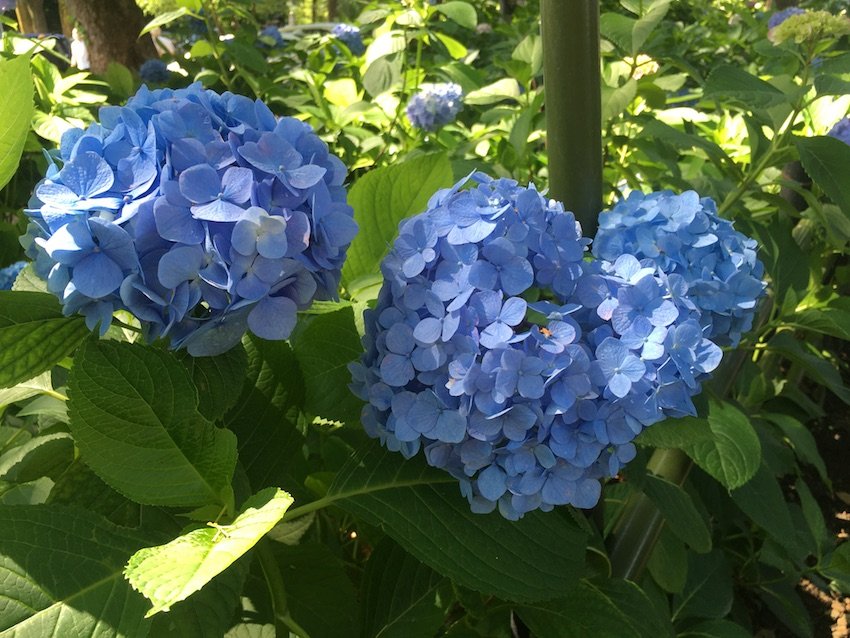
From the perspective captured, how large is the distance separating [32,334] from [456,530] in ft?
1.49

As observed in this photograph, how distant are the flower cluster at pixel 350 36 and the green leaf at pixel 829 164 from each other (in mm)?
2377

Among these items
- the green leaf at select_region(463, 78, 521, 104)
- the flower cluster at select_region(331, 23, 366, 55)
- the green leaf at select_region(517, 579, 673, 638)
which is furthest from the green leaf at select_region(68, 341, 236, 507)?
the flower cluster at select_region(331, 23, 366, 55)

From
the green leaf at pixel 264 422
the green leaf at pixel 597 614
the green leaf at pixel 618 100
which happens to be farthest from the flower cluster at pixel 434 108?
the green leaf at pixel 597 614

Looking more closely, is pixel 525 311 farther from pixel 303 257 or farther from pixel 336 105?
pixel 336 105

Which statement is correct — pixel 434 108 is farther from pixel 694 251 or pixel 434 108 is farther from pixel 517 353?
pixel 517 353

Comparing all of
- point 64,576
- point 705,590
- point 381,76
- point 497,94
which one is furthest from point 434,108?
point 64,576

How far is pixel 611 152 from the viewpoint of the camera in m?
1.83

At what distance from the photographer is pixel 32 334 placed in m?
0.71

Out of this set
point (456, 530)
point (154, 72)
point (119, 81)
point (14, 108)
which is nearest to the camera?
point (14, 108)

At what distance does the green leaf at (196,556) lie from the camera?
55 centimetres

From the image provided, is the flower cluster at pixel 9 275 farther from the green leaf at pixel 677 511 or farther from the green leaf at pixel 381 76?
the green leaf at pixel 677 511

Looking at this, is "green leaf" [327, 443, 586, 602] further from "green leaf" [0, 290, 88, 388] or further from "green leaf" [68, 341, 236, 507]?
"green leaf" [0, 290, 88, 388]

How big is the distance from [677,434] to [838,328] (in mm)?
691

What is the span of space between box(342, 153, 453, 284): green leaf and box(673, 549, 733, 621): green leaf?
1.11m
